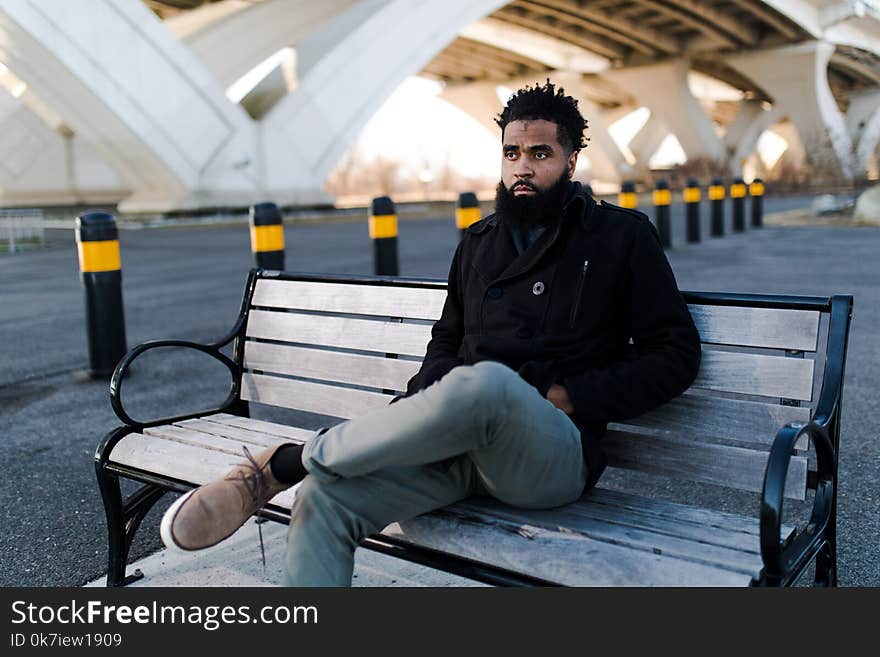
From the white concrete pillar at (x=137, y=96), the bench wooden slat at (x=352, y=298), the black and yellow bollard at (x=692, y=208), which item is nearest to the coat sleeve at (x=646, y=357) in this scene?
the bench wooden slat at (x=352, y=298)

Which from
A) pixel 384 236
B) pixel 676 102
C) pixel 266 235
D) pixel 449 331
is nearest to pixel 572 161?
pixel 449 331

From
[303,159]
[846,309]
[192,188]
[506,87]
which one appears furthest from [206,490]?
[506,87]

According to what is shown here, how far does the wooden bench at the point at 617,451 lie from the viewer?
2.24m

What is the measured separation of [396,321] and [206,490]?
1.24 metres

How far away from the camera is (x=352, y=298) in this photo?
367 cm

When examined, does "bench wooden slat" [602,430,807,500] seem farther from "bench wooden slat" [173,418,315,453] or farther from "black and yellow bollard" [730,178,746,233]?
"black and yellow bollard" [730,178,746,233]

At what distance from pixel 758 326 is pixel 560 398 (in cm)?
61

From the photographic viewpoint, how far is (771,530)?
81.2 inches

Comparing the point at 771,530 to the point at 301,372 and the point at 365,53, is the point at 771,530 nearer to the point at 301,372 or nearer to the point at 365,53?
the point at 301,372

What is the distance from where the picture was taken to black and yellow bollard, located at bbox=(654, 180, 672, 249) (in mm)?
14688

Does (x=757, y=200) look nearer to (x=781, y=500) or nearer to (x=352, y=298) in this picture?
(x=352, y=298)

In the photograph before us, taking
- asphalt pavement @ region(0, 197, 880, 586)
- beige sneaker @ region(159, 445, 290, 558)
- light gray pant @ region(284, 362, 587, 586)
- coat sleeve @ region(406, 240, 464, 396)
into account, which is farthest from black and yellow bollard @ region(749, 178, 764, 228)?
beige sneaker @ region(159, 445, 290, 558)

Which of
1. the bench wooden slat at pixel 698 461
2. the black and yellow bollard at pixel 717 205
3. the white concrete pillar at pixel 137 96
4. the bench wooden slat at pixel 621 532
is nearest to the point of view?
the bench wooden slat at pixel 621 532

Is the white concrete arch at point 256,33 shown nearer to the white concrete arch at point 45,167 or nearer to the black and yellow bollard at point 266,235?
the white concrete arch at point 45,167
